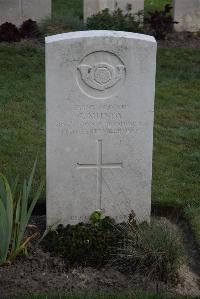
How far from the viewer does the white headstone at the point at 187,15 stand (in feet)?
38.3

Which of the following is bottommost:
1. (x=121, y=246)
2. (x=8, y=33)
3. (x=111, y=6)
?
(x=121, y=246)

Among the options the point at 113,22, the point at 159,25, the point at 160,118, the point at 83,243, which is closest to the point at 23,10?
the point at 113,22

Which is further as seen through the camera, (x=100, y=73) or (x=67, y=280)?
(x=100, y=73)

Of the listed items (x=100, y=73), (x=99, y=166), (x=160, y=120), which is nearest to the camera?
A: (x=100, y=73)

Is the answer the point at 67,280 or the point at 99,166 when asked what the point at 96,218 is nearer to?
the point at 99,166

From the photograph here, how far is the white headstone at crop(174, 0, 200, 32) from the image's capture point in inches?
459

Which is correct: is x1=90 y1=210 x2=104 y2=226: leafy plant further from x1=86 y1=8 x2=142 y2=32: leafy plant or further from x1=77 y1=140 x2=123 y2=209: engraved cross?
x1=86 y1=8 x2=142 y2=32: leafy plant

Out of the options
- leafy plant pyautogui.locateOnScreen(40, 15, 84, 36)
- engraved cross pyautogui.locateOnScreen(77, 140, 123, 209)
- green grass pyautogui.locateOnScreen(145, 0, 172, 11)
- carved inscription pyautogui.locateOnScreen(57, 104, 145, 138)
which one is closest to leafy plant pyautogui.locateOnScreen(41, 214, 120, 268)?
engraved cross pyautogui.locateOnScreen(77, 140, 123, 209)

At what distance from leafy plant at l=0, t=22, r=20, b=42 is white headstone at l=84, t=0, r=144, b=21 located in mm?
1241

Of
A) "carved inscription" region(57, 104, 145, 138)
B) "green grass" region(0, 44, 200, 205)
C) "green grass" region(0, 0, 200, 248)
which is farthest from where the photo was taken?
"green grass" region(0, 44, 200, 205)

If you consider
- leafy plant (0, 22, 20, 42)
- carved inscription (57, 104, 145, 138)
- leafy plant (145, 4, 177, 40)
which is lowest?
carved inscription (57, 104, 145, 138)

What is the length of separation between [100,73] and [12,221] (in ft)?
4.11

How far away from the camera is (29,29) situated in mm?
11312

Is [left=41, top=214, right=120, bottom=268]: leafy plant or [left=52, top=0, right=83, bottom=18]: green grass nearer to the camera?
[left=41, top=214, right=120, bottom=268]: leafy plant
